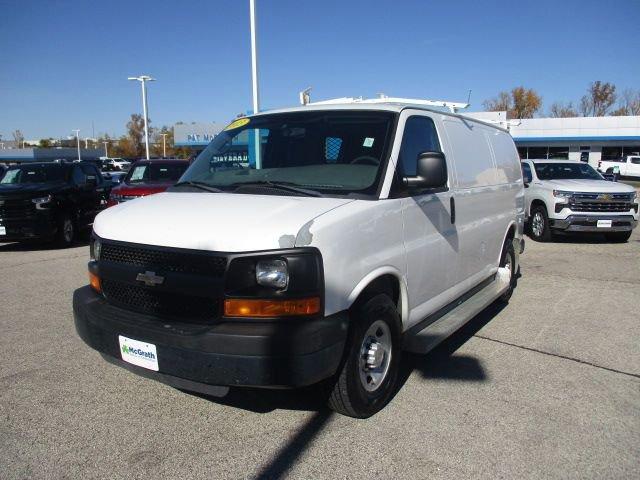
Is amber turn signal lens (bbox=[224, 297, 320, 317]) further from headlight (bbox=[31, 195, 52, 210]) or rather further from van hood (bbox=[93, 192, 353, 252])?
headlight (bbox=[31, 195, 52, 210])

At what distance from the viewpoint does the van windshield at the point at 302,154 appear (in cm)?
369

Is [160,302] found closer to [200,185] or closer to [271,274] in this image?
[271,274]

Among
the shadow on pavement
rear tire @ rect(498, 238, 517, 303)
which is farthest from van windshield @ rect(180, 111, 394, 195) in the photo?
rear tire @ rect(498, 238, 517, 303)

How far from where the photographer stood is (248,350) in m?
2.82

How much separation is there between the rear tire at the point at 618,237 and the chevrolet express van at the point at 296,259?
346 inches

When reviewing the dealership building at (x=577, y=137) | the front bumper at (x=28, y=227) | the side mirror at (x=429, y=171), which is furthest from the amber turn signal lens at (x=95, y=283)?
the dealership building at (x=577, y=137)

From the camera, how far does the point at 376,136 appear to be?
3.87 m

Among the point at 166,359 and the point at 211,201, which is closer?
the point at 166,359

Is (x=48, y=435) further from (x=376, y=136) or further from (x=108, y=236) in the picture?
(x=376, y=136)

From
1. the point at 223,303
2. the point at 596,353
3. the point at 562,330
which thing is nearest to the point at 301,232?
the point at 223,303

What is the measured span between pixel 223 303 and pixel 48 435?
149cm

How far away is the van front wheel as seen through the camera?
10.7ft

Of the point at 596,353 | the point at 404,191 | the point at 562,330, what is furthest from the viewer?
the point at 562,330

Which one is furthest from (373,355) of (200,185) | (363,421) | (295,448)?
(200,185)
